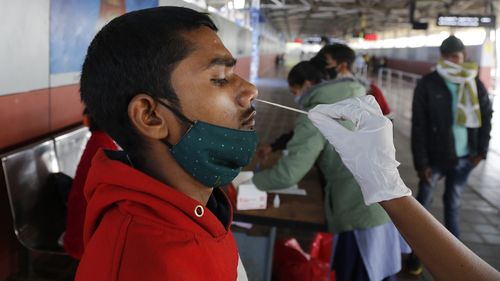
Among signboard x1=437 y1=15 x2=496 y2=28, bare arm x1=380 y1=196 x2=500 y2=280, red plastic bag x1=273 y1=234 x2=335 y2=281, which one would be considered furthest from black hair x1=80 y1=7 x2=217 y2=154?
signboard x1=437 y1=15 x2=496 y2=28

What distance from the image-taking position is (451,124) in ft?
10.1

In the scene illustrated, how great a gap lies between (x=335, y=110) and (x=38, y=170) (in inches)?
90.8

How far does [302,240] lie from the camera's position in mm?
3670

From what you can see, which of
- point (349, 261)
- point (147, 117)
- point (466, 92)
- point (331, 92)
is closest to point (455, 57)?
point (466, 92)

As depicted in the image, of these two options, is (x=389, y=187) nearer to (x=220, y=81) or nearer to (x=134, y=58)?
(x=220, y=81)

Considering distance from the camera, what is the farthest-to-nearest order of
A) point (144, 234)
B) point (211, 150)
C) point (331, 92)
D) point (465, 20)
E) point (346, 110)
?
point (465, 20) < point (331, 92) < point (346, 110) < point (211, 150) < point (144, 234)

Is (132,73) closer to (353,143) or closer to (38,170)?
(353,143)

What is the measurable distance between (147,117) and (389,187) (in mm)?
585

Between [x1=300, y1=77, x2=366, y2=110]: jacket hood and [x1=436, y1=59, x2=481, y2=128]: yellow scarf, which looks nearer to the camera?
[x1=300, y1=77, x2=366, y2=110]: jacket hood

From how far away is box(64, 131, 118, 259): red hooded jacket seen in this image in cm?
214

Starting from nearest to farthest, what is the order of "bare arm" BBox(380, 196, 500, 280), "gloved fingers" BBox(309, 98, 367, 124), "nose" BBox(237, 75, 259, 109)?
"bare arm" BBox(380, 196, 500, 280), "nose" BBox(237, 75, 259, 109), "gloved fingers" BBox(309, 98, 367, 124)

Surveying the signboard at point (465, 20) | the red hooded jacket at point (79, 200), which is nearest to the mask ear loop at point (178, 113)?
the red hooded jacket at point (79, 200)

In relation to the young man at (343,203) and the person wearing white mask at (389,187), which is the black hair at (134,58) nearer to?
the person wearing white mask at (389,187)

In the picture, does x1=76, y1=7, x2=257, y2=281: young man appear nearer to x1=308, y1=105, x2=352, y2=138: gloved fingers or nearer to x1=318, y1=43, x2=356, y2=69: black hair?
x1=308, y1=105, x2=352, y2=138: gloved fingers
